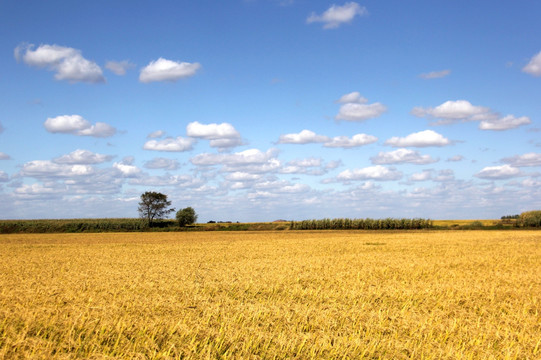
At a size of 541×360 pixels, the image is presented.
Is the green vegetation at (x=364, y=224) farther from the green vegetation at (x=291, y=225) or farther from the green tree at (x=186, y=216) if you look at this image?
the green tree at (x=186, y=216)

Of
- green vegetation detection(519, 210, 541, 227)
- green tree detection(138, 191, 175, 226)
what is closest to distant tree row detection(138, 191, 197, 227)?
green tree detection(138, 191, 175, 226)

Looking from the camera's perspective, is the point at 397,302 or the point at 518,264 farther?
the point at 518,264

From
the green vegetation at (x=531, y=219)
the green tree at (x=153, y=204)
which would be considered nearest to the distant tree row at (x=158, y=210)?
the green tree at (x=153, y=204)

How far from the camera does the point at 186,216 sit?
8081 cm

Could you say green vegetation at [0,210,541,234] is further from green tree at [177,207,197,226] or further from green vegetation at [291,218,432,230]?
green tree at [177,207,197,226]

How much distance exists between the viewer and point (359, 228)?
247 feet

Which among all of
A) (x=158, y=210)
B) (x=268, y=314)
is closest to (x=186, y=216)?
(x=158, y=210)

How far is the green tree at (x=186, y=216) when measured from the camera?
80688 mm

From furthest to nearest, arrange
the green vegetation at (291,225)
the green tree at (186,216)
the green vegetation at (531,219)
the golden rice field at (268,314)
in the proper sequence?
the green tree at (186,216) < the green vegetation at (531,219) < the green vegetation at (291,225) < the golden rice field at (268,314)

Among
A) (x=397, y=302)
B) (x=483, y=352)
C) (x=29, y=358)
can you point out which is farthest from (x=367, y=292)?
(x=29, y=358)

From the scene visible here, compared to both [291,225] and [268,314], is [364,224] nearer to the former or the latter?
[291,225]

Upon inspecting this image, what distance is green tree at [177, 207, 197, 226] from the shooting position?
80.7 m

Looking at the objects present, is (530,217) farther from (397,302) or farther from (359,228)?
(397,302)

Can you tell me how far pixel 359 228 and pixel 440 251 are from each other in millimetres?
50401
